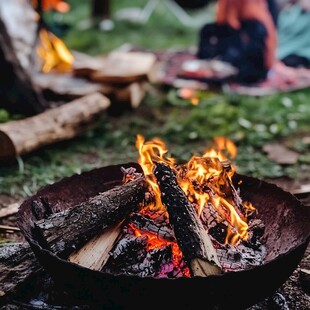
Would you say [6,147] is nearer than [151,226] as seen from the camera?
No

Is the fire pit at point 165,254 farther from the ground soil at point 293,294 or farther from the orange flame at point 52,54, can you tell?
the orange flame at point 52,54

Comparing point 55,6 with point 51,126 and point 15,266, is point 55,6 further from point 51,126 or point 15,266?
point 15,266

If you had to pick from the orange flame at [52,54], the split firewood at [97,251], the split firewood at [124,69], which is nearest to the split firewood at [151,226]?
the split firewood at [97,251]

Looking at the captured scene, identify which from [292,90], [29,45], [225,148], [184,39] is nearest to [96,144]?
[225,148]

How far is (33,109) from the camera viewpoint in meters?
5.82

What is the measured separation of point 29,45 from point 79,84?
887 millimetres

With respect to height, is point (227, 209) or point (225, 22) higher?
point (227, 209)

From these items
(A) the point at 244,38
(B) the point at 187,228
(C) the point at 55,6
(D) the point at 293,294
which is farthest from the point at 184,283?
(C) the point at 55,6

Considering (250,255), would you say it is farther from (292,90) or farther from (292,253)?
(292,90)

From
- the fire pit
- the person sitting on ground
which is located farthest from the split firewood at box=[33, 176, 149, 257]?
the person sitting on ground

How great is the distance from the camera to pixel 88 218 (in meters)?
2.97

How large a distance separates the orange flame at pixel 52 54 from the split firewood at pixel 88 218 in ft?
12.8

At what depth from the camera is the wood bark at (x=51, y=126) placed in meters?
5.07

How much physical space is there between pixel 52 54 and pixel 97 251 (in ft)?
14.6
